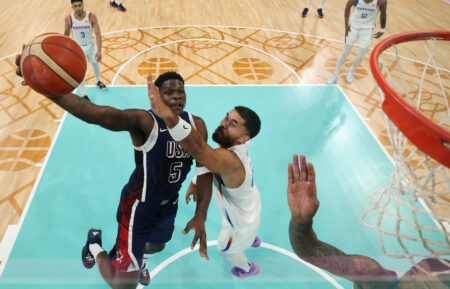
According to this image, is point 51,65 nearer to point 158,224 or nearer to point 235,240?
point 158,224

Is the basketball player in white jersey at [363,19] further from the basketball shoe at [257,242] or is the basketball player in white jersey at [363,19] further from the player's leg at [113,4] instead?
the player's leg at [113,4]

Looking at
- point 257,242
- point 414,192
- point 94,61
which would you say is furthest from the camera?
point 94,61

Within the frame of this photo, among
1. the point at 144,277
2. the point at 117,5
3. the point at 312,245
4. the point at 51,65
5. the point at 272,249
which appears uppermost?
the point at 117,5

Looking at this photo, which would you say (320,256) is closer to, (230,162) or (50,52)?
(230,162)

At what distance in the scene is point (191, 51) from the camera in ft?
21.3

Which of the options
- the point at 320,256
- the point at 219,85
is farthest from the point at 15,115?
the point at 320,256

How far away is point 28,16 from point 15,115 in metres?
5.11

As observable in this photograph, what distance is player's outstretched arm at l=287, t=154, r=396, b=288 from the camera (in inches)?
66.4

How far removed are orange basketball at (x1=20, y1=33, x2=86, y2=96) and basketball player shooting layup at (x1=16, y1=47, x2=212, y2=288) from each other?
0.14 m

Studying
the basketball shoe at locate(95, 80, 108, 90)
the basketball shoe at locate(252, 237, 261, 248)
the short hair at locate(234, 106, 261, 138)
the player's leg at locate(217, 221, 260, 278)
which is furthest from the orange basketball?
the basketball shoe at locate(95, 80, 108, 90)

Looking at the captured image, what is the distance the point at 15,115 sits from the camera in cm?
443

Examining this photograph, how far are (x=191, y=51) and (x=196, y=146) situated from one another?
5.45 m

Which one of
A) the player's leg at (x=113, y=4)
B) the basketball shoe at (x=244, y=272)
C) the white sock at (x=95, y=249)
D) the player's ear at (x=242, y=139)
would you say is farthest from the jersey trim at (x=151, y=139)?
the player's leg at (x=113, y=4)

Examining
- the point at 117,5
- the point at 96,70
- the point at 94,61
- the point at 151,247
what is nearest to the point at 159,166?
the point at 151,247
